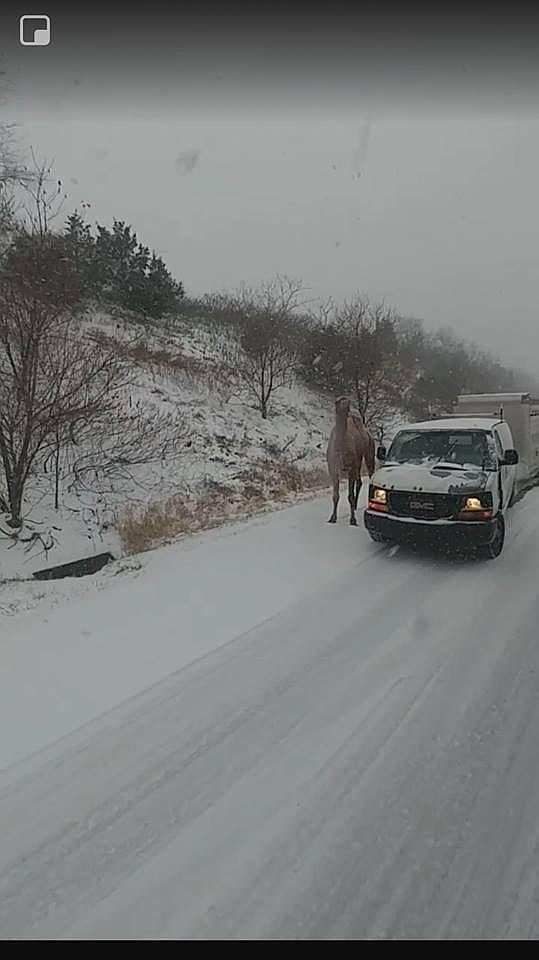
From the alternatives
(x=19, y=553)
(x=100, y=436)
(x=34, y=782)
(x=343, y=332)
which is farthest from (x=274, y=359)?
(x=34, y=782)

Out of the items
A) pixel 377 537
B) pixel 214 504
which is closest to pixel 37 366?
pixel 214 504

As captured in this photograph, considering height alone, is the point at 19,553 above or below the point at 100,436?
below

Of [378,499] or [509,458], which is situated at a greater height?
[509,458]

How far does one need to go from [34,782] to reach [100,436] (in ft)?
29.7

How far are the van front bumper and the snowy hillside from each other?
342cm

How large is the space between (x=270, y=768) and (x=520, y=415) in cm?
1011

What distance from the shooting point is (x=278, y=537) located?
7.46m

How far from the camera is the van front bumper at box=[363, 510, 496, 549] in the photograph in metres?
6.28

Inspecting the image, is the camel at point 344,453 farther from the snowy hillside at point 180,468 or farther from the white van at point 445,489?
the snowy hillside at point 180,468

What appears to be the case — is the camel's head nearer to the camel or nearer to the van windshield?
the camel

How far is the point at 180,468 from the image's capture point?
1252 centimetres

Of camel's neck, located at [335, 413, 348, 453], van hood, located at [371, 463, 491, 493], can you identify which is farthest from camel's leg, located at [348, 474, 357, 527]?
van hood, located at [371, 463, 491, 493]

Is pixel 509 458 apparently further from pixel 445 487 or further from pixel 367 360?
pixel 367 360

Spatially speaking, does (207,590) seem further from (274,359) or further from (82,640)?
(274,359)
